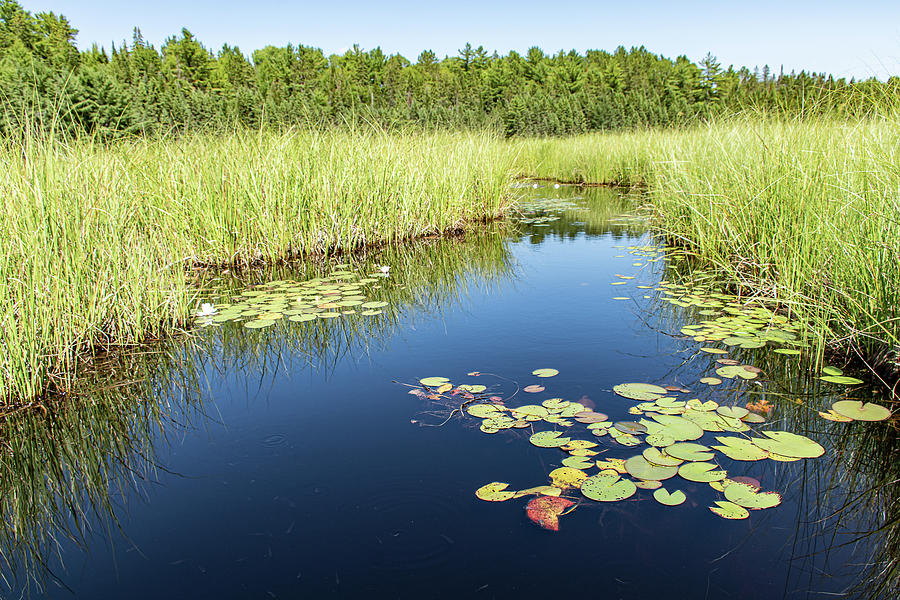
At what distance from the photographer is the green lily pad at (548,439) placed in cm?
212

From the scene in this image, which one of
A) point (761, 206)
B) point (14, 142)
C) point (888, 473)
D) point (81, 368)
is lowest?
point (888, 473)

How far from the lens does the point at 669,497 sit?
1795 millimetres

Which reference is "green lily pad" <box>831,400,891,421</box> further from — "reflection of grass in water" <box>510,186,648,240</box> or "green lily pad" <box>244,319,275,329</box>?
"reflection of grass in water" <box>510,186,648,240</box>

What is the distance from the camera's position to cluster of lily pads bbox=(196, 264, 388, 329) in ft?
12.3

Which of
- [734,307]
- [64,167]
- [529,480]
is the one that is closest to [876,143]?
[734,307]

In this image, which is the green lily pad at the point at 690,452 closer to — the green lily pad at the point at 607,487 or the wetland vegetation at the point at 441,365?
the wetland vegetation at the point at 441,365

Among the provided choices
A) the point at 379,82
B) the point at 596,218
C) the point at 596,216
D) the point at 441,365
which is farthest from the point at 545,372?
the point at 379,82

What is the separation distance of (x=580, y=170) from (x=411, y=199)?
27.4 feet

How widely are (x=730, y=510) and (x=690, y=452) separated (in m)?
0.31

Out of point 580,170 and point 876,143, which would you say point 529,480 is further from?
point 580,170

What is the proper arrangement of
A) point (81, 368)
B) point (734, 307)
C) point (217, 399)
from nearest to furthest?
point (217, 399)
point (81, 368)
point (734, 307)

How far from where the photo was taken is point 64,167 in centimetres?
343

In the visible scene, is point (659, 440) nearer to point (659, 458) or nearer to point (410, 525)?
point (659, 458)

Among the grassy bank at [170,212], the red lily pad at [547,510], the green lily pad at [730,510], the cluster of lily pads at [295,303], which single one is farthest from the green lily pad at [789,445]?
the grassy bank at [170,212]
